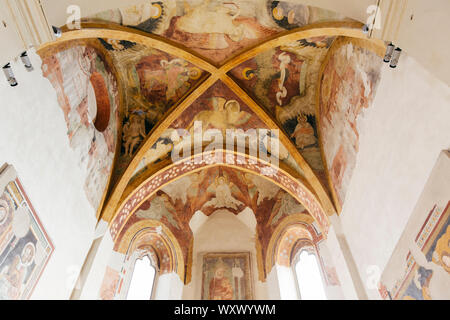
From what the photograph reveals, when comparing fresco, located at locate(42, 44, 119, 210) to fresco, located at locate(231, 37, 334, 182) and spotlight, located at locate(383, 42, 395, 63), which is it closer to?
fresco, located at locate(231, 37, 334, 182)

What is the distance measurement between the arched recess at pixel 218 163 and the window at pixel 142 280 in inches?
74.2

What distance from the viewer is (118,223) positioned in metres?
8.39

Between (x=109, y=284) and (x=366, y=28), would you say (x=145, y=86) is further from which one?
(x=366, y=28)

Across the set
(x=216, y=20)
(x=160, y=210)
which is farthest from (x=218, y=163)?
(x=216, y=20)

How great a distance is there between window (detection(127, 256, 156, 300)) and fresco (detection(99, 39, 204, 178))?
10.9ft

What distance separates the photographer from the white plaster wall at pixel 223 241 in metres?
9.85

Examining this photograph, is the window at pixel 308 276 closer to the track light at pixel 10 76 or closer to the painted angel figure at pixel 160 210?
the painted angel figure at pixel 160 210

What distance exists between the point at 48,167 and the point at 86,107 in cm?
219

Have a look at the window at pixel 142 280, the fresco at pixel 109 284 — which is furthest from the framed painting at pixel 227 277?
the fresco at pixel 109 284

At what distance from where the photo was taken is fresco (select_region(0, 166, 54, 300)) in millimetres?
4477

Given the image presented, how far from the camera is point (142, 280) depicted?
968 cm

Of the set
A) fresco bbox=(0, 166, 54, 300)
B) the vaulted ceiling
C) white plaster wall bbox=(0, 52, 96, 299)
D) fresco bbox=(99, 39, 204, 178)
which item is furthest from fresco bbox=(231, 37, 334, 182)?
fresco bbox=(0, 166, 54, 300)

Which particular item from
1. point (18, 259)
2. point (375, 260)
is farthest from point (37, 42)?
point (375, 260)
